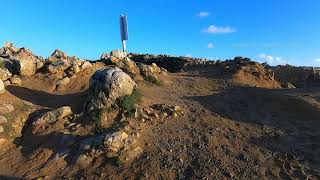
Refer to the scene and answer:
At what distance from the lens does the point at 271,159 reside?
9430 millimetres

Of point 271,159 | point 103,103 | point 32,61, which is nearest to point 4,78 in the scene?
point 32,61

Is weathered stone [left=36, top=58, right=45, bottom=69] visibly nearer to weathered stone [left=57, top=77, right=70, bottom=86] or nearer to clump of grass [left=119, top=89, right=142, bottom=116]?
weathered stone [left=57, top=77, right=70, bottom=86]

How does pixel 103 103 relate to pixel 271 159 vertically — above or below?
above

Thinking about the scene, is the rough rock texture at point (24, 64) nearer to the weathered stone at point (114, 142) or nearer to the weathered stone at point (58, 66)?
the weathered stone at point (58, 66)

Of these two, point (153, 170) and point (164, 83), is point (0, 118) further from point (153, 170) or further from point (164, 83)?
point (164, 83)

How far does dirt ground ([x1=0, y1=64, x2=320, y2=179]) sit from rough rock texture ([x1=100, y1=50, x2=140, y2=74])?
198 cm

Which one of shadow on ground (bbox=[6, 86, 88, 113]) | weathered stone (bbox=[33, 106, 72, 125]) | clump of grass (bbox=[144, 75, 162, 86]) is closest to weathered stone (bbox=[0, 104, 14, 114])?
shadow on ground (bbox=[6, 86, 88, 113])

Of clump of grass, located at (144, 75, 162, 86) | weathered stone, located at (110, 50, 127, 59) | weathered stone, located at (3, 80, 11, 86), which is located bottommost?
clump of grass, located at (144, 75, 162, 86)

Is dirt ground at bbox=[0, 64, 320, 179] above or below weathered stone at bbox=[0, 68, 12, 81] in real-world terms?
below

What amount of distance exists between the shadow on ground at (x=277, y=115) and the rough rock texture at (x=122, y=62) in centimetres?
345

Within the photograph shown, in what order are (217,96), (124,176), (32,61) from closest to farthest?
(124,176)
(217,96)
(32,61)

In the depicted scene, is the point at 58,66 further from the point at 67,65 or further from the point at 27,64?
the point at 27,64

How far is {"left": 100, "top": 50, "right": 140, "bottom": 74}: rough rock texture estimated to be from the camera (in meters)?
16.2

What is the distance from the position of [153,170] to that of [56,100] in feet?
16.4
